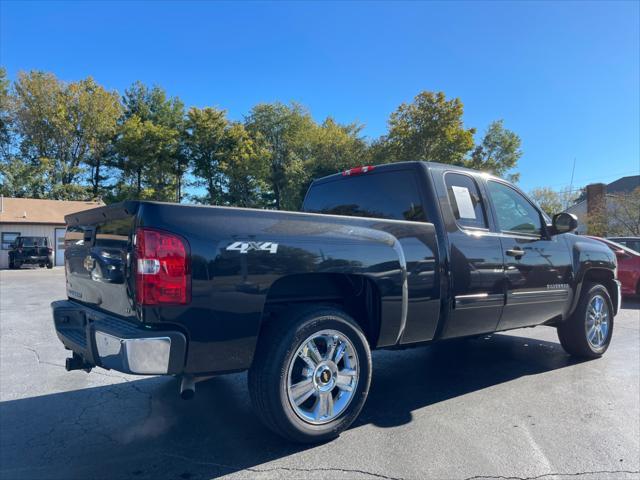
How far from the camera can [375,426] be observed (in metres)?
3.54

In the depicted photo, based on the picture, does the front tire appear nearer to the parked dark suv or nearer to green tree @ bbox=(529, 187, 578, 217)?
the parked dark suv

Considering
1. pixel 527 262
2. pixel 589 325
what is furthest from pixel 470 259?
pixel 589 325

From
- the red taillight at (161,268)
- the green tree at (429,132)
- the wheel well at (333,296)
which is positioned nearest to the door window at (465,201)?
the wheel well at (333,296)

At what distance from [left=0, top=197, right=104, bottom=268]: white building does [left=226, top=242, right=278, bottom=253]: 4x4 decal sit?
27251 millimetres

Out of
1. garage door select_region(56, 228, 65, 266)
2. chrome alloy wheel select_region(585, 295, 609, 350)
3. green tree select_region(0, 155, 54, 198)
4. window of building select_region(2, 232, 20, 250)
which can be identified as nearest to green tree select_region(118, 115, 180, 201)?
green tree select_region(0, 155, 54, 198)

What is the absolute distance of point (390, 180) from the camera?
426 cm

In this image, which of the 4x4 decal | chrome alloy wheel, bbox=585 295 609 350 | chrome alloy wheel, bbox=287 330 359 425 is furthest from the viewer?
chrome alloy wheel, bbox=585 295 609 350

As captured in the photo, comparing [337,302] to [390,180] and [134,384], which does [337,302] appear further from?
[134,384]

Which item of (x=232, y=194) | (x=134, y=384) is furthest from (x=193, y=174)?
(x=134, y=384)

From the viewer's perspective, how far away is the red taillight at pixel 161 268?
2584mm

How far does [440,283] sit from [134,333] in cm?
232

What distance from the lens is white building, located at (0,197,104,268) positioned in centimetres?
2763

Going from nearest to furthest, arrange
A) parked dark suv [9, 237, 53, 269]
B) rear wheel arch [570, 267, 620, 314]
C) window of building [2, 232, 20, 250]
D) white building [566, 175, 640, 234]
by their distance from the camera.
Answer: rear wheel arch [570, 267, 620, 314] < parked dark suv [9, 237, 53, 269] < white building [566, 175, 640, 234] < window of building [2, 232, 20, 250]

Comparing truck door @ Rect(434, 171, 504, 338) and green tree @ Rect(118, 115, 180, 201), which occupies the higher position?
green tree @ Rect(118, 115, 180, 201)
